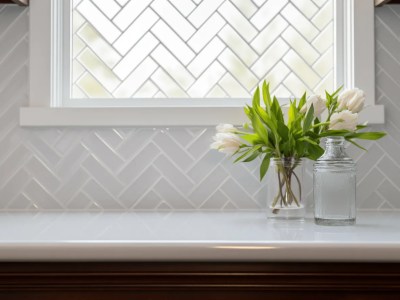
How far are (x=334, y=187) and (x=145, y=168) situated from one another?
1.93 ft

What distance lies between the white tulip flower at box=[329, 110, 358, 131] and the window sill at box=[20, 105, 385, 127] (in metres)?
0.30

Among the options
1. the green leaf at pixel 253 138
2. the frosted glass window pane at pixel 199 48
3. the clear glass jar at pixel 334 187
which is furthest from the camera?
the frosted glass window pane at pixel 199 48

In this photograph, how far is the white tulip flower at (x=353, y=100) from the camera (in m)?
1.38

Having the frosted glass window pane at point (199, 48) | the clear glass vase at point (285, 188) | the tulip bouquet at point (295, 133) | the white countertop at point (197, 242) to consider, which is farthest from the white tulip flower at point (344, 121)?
the frosted glass window pane at point (199, 48)

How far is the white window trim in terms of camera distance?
5.43ft

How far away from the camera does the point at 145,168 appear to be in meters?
1.68

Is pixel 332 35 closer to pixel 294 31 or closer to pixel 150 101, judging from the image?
pixel 294 31

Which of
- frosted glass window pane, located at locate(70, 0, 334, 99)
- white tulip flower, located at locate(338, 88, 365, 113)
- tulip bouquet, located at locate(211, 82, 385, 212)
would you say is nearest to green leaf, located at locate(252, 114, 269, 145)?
tulip bouquet, located at locate(211, 82, 385, 212)

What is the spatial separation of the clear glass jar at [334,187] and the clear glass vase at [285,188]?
0.15 ft

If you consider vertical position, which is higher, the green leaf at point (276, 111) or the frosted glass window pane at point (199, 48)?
the frosted glass window pane at point (199, 48)

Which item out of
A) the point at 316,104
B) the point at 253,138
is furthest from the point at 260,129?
the point at 316,104
